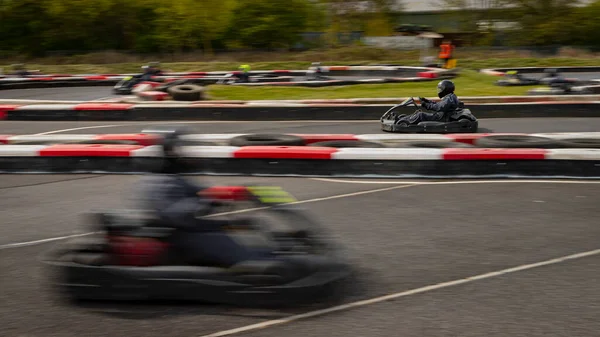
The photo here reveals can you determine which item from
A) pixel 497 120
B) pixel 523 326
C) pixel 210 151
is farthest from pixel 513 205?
pixel 497 120

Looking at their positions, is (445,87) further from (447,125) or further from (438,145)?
(438,145)

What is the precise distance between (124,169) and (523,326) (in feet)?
20.0

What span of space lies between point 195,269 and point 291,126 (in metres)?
9.45

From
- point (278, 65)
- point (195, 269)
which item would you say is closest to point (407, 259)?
point (195, 269)

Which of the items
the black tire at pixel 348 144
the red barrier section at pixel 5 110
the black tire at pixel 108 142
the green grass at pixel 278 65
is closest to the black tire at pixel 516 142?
the black tire at pixel 348 144

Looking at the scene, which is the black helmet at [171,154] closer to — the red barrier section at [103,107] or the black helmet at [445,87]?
the black helmet at [445,87]

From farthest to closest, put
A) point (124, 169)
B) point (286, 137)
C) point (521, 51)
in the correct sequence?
point (521, 51) → point (286, 137) → point (124, 169)

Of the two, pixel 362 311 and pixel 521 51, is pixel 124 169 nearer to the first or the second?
pixel 362 311

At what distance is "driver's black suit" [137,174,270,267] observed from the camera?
187 inches

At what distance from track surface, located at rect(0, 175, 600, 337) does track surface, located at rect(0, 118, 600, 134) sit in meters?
4.76

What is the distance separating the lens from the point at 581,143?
32.3ft

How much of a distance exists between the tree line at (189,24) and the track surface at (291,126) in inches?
1003

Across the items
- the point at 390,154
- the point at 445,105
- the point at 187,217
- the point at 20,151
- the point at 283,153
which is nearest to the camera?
the point at 187,217

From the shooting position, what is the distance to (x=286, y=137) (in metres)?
10.2
